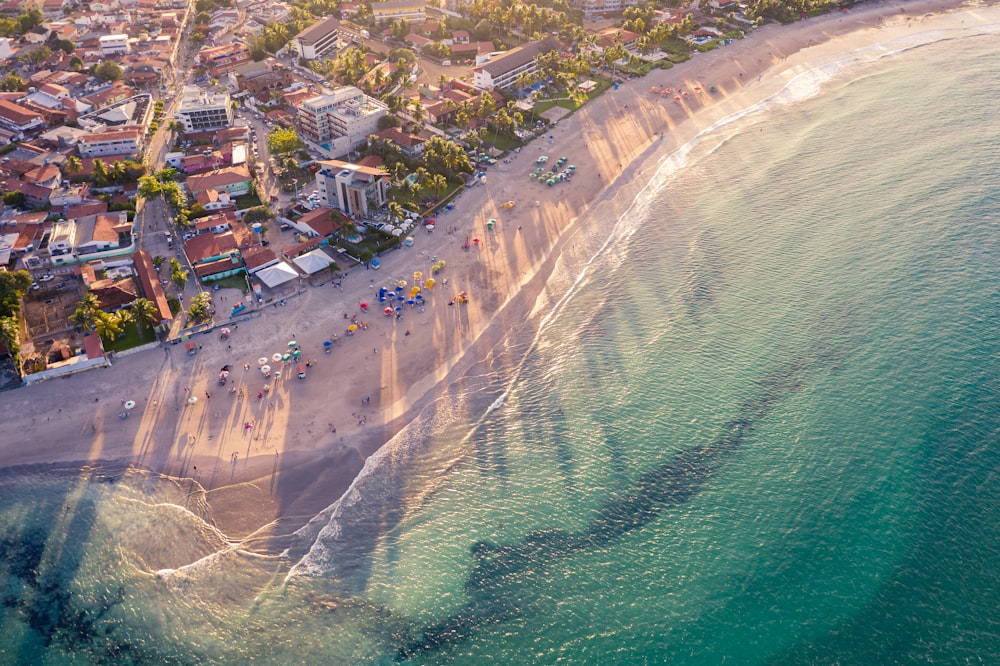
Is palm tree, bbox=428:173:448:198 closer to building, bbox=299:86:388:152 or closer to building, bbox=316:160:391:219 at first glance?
building, bbox=316:160:391:219

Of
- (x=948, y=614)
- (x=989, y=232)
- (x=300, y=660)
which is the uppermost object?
(x=989, y=232)

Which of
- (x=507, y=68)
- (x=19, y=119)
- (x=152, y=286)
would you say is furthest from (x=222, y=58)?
(x=152, y=286)

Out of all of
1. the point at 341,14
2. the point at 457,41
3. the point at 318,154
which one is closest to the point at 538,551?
the point at 318,154

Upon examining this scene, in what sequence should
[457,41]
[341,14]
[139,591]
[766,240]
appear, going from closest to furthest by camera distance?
[139,591] → [766,240] → [457,41] → [341,14]

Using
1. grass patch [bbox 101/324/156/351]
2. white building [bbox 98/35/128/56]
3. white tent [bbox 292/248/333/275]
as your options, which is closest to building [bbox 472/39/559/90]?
white tent [bbox 292/248/333/275]

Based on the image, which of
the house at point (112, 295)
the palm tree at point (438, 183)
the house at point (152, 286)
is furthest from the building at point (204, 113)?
the house at point (112, 295)

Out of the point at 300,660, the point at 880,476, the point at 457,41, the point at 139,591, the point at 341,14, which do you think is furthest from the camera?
the point at 341,14

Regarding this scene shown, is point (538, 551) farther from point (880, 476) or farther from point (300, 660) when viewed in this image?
point (880, 476)

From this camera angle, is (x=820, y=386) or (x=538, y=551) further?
(x=820, y=386)
